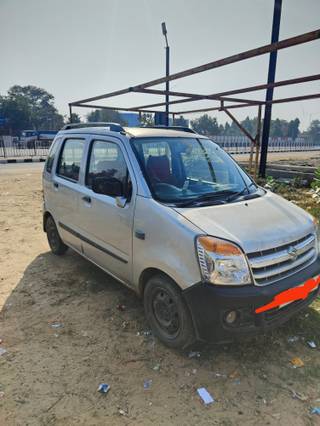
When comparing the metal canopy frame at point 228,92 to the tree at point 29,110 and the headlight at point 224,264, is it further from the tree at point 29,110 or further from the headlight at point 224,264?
the tree at point 29,110

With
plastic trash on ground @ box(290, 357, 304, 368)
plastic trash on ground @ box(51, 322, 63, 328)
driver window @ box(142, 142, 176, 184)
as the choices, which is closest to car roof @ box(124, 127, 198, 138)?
driver window @ box(142, 142, 176, 184)

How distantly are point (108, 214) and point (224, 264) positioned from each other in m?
1.39

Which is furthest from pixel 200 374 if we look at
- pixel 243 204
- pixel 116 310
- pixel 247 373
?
pixel 243 204

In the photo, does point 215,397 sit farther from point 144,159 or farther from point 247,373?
point 144,159

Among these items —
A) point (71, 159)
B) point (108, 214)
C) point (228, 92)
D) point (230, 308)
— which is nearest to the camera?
point (230, 308)

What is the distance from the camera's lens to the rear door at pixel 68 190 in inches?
144

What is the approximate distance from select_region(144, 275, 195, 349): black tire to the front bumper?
0.42 ft

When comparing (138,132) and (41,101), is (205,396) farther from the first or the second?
(41,101)

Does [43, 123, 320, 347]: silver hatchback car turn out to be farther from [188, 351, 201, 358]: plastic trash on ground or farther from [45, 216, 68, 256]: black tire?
[45, 216, 68, 256]: black tire

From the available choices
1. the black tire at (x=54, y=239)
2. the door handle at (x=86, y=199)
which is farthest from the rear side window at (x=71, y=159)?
the black tire at (x=54, y=239)

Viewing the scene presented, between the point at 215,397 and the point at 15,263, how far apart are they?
11.2ft

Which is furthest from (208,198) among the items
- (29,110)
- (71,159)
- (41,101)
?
(41,101)

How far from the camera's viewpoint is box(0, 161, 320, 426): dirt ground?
199cm

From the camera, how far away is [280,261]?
229 centimetres
